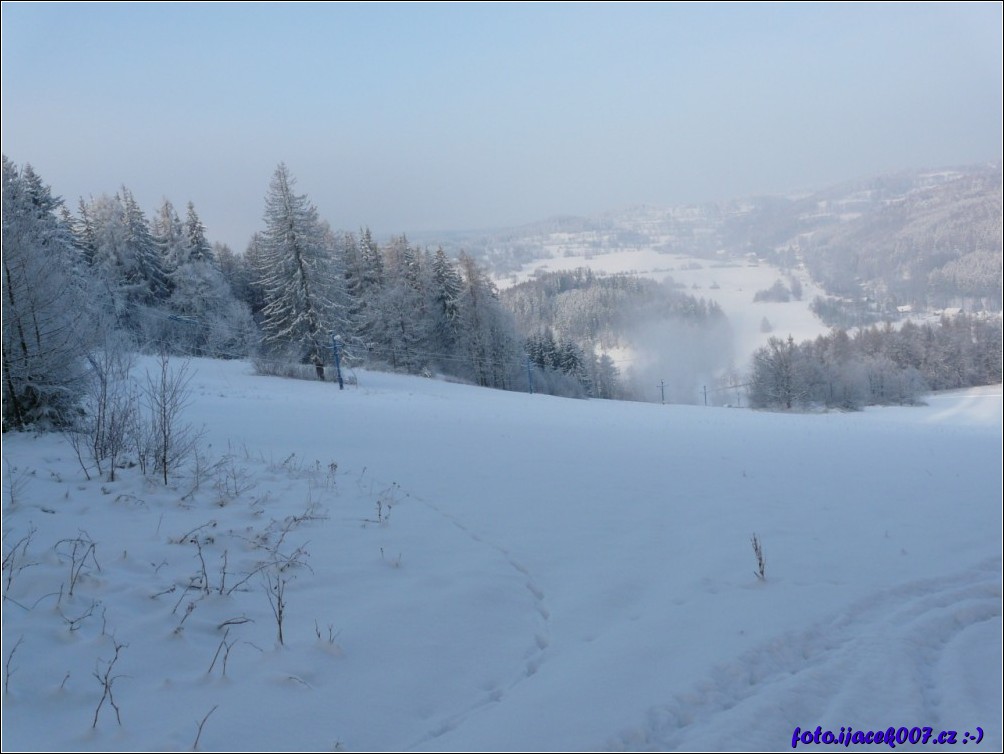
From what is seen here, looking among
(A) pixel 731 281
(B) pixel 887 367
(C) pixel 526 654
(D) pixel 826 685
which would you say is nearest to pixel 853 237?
(A) pixel 731 281

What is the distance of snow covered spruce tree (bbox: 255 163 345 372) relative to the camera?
2947 centimetres

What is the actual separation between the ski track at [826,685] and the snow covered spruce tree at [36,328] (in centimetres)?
731

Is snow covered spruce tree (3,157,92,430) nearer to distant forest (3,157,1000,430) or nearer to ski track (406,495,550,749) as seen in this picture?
distant forest (3,157,1000,430)

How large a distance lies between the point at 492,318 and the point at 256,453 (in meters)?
37.2

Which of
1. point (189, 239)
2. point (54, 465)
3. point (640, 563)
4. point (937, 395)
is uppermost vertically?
point (189, 239)

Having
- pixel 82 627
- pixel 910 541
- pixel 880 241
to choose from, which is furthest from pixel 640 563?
pixel 880 241

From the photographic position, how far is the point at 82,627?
332cm

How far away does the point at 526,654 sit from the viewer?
3549 millimetres

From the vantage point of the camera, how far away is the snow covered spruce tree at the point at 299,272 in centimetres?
2947

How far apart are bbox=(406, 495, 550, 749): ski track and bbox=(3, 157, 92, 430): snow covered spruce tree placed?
5.22m

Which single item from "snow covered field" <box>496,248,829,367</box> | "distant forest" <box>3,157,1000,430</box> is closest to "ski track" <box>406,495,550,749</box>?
"distant forest" <box>3,157,1000,430</box>

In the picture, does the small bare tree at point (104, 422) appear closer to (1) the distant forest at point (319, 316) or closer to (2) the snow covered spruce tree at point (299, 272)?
(1) the distant forest at point (319, 316)

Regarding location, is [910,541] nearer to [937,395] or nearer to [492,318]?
A: [492,318]

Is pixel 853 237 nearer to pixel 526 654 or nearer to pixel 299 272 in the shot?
pixel 299 272
